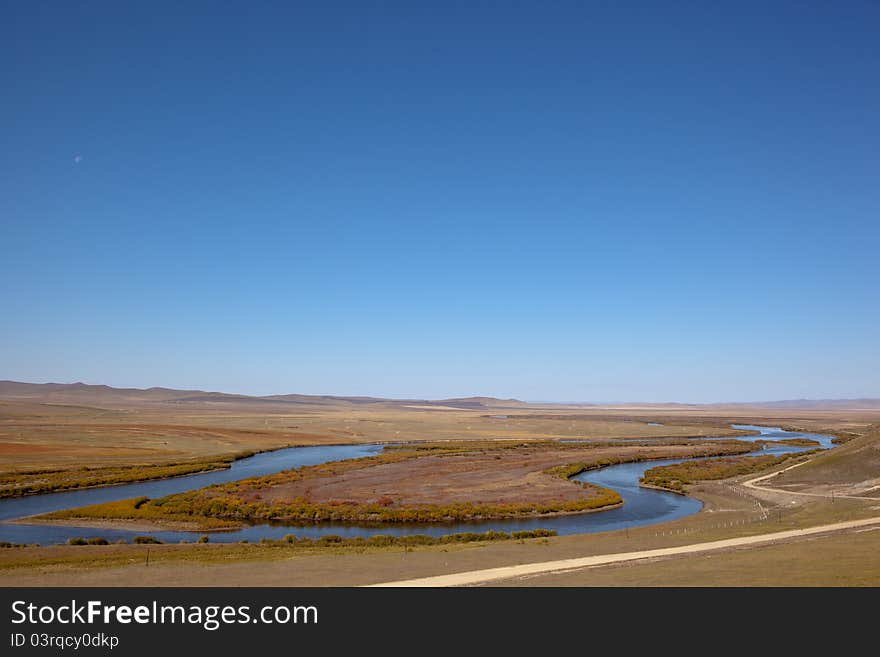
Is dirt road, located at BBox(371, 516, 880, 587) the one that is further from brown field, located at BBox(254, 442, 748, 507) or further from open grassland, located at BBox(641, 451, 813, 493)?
open grassland, located at BBox(641, 451, 813, 493)

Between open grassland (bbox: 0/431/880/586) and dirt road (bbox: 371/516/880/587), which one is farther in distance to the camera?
dirt road (bbox: 371/516/880/587)

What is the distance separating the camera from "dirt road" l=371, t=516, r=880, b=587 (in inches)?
754

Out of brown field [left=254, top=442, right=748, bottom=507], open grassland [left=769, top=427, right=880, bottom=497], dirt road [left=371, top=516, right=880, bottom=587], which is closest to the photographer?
dirt road [left=371, top=516, right=880, bottom=587]

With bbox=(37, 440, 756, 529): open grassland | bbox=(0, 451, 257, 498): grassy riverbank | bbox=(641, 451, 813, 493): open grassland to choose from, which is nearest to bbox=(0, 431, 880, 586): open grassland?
bbox=(37, 440, 756, 529): open grassland

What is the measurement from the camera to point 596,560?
2277 cm

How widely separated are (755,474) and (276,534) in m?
49.8

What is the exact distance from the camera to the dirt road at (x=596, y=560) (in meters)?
19.2

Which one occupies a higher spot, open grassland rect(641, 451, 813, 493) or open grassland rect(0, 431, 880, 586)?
open grassland rect(0, 431, 880, 586)

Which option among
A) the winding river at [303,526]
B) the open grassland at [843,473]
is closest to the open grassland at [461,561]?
the winding river at [303,526]

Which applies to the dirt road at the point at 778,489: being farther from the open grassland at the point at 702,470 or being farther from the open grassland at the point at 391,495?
the open grassland at the point at 391,495
